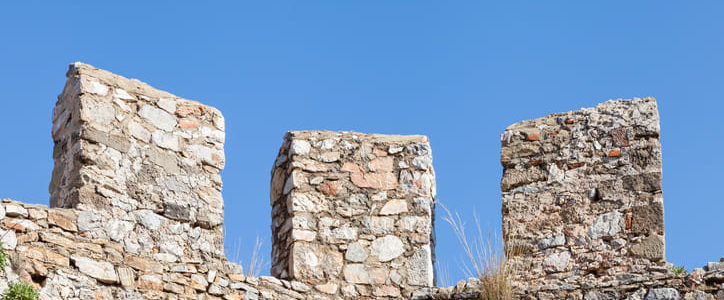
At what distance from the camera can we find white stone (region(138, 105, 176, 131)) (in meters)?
7.93

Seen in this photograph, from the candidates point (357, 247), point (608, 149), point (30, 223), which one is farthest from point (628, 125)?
point (30, 223)

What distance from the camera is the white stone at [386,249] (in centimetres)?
863

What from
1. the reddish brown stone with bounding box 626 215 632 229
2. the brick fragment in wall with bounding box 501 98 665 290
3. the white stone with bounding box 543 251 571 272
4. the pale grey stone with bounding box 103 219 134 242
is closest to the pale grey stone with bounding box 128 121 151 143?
the pale grey stone with bounding box 103 219 134 242

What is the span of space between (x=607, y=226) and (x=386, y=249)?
5.41 feet

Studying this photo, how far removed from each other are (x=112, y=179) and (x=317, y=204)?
173cm

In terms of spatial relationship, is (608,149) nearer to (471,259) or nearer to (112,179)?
(471,259)

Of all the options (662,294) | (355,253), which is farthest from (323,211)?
(662,294)

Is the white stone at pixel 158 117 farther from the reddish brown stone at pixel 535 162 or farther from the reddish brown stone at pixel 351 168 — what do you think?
the reddish brown stone at pixel 535 162

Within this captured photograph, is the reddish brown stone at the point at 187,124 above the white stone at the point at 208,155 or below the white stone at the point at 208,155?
above

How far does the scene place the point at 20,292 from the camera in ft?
21.8

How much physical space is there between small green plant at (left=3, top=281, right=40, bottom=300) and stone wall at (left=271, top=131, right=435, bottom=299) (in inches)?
88.4

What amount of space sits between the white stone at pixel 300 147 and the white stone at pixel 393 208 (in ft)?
2.43

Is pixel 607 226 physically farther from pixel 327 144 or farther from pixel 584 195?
pixel 327 144

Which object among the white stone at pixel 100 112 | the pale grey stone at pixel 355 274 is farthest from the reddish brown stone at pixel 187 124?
the pale grey stone at pixel 355 274
